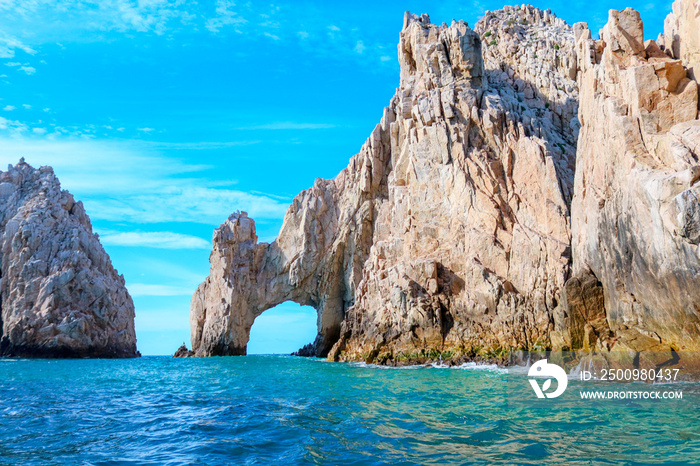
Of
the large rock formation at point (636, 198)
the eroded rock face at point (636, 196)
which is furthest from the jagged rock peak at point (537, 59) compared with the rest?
the eroded rock face at point (636, 196)

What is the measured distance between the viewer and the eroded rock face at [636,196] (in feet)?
63.2

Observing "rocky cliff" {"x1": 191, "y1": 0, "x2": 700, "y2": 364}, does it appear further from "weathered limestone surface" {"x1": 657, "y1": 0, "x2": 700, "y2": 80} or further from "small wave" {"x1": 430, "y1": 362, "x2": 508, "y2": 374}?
"small wave" {"x1": 430, "y1": 362, "x2": 508, "y2": 374}

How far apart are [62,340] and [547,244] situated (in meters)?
61.0

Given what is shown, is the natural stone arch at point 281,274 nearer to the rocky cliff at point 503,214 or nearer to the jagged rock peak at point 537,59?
the rocky cliff at point 503,214

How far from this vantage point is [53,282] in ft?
225

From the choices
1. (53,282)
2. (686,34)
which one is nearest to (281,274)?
(53,282)

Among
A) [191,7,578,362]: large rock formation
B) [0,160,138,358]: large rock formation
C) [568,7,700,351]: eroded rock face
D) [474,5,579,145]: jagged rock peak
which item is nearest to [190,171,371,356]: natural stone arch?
[191,7,578,362]: large rock formation

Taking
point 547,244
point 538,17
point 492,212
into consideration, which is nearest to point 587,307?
point 547,244

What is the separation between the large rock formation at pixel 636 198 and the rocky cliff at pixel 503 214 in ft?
0.29

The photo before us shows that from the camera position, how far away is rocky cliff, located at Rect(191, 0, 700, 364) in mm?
22609

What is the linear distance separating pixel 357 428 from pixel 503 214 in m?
30.1

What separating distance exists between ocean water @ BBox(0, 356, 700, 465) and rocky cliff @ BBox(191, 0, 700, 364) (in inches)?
288

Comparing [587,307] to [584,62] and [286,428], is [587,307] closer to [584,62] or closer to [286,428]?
[584,62]

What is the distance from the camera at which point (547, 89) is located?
4903 centimetres
